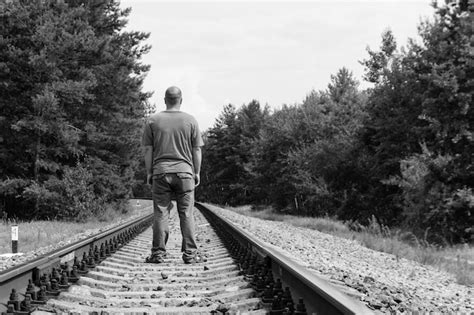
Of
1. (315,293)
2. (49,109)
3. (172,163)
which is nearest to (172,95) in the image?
(172,163)

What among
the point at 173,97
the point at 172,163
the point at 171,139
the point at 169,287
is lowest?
the point at 169,287

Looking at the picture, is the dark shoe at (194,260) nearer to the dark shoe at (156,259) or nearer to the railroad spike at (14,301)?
the dark shoe at (156,259)

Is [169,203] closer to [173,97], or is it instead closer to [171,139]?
[171,139]

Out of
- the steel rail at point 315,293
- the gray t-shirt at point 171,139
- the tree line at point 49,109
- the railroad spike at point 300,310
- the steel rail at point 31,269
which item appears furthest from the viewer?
the tree line at point 49,109

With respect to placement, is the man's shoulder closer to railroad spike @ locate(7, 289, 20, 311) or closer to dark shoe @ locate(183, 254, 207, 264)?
dark shoe @ locate(183, 254, 207, 264)

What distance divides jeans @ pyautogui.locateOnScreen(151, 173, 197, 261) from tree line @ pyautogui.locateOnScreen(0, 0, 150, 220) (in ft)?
48.0

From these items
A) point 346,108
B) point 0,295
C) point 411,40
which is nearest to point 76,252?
point 0,295

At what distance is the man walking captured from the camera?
21.6ft

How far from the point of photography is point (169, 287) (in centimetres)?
495

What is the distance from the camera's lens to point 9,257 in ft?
27.0

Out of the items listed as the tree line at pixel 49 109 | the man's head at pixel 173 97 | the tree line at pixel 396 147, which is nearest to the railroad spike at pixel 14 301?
the man's head at pixel 173 97

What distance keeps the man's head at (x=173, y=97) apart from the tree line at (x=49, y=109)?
48.7ft

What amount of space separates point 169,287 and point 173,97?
2.66 meters

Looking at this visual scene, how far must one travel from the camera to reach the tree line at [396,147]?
18578mm
